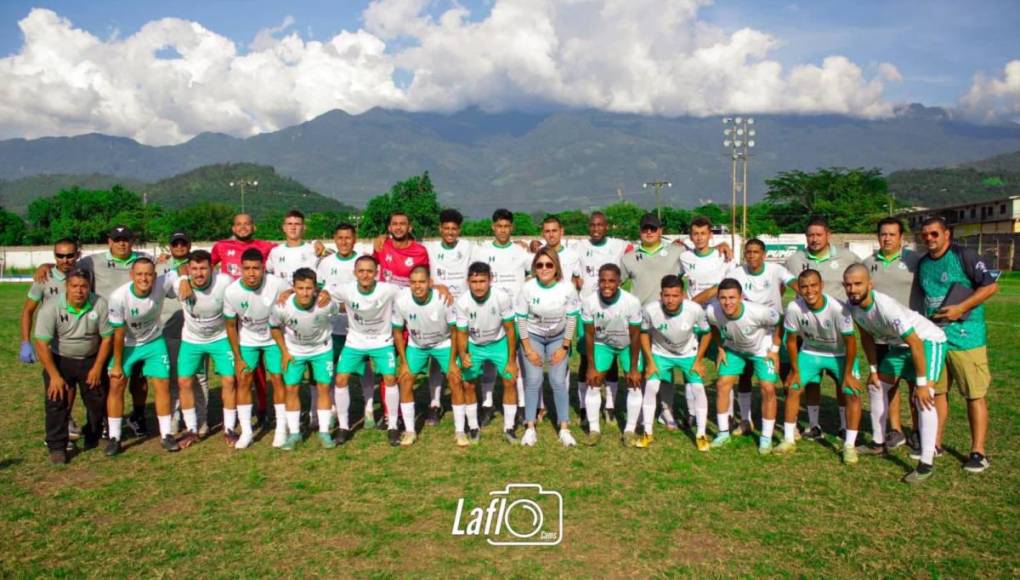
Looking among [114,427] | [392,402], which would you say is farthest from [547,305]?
[114,427]

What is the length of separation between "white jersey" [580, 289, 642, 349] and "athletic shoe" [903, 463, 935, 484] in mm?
2890

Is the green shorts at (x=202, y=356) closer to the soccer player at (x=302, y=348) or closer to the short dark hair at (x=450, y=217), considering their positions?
the soccer player at (x=302, y=348)

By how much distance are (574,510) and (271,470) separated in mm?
3105

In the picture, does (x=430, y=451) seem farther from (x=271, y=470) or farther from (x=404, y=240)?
(x=404, y=240)

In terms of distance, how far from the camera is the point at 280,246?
8.44 meters

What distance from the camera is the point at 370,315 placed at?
733 centimetres

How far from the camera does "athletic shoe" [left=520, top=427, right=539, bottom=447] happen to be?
7.17 meters

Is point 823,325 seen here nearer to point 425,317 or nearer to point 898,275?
point 898,275

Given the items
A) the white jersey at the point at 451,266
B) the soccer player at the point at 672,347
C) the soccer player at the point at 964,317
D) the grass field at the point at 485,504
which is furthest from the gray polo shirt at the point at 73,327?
the soccer player at the point at 964,317

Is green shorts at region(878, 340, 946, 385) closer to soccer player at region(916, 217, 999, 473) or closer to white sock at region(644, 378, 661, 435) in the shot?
soccer player at region(916, 217, 999, 473)

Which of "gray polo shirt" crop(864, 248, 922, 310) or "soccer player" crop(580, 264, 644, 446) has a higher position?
"gray polo shirt" crop(864, 248, 922, 310)

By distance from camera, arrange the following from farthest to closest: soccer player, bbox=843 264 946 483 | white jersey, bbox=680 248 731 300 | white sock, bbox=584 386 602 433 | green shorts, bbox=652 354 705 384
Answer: white jersey, bbox=680 248 731 300 → white sock, bbox=584 386 602 433 → green shorts, bbox=652 354 705 384 → soccer player, bbox=843 264 946 483

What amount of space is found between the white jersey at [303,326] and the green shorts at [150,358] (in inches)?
50.4

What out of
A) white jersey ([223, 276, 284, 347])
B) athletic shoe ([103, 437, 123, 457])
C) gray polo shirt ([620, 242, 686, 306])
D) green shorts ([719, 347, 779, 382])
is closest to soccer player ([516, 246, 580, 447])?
gray polo shirt ([620, 242, 686, 306])
